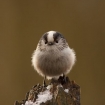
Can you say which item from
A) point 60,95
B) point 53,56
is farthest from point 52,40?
point 60,95

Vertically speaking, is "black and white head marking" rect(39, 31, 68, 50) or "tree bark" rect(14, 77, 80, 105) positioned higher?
"black and white head marking" rect(39, 31, 68, 50)

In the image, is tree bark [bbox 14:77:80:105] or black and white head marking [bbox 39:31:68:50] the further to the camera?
black and white head marking [bbox 39:31:68:50]

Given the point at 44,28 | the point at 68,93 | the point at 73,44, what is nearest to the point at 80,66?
the point at 73,44

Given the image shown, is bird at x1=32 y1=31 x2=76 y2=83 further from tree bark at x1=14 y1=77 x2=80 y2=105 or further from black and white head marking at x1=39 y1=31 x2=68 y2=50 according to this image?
tree bark at x1=14 y1=77 x2=80 y2=105

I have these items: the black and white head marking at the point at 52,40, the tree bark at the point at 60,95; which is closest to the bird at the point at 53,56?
the black and white head marking at the point at 52,40

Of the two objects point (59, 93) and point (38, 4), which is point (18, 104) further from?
point (38, 4)

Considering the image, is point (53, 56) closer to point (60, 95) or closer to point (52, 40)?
point (52, 40)

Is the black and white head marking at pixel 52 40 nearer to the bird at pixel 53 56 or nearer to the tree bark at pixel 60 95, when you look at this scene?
the bird at pixel 53 56

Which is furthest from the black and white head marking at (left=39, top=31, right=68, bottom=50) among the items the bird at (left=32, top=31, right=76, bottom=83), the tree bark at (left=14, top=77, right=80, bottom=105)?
the tree bark at (left=14, top=77, right=80, bottom=105)
